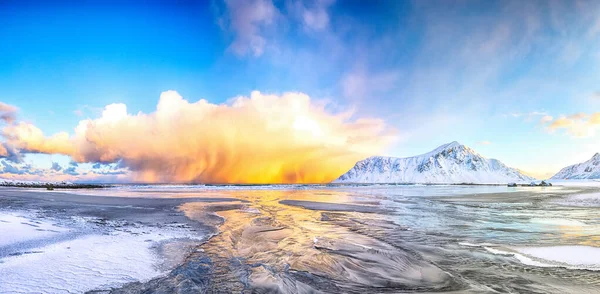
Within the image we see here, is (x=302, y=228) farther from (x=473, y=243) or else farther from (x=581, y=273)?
(x=581, y=273)

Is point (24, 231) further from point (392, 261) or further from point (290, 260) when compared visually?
point (392, 261)

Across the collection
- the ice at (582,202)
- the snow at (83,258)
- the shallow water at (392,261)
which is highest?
the snow at (83,258)

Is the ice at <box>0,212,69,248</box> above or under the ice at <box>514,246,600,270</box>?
above

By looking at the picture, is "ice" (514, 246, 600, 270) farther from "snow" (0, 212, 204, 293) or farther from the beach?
"snow" (0, 212, 204, 293)

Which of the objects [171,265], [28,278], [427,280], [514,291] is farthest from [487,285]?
[28,278]

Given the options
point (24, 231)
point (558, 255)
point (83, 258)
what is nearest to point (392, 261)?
point (558, 255)

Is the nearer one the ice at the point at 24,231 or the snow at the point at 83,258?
the snow at the point at 83,258

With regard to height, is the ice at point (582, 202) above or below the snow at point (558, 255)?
below

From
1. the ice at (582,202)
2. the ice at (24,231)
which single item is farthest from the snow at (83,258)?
the ice at (582,202)

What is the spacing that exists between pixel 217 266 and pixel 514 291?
6.76 metres

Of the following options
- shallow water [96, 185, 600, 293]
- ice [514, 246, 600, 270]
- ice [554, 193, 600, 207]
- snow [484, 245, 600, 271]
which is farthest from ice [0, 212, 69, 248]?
ice [554, 193, 600, 207]

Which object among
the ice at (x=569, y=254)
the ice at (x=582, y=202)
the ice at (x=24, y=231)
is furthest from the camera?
the ice at (x=582, y=202)

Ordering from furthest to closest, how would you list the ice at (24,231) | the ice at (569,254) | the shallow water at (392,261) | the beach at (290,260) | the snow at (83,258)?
the ice at (24,231)
the ice at (569,254)
the shallow water at (392,261)
the beach at (290,260)
the snow at (83,258)

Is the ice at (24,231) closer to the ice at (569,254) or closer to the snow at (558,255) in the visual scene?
the snow at (558,255)
